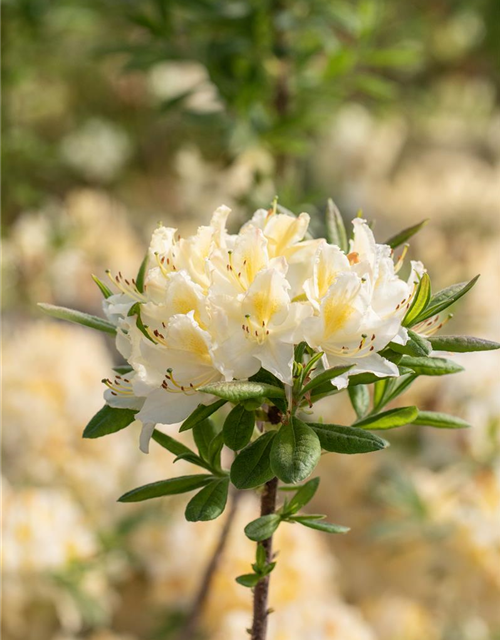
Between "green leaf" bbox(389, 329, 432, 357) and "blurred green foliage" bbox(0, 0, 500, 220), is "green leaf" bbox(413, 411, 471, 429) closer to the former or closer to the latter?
"green leaf" bbox(389, 329, 432, 357)

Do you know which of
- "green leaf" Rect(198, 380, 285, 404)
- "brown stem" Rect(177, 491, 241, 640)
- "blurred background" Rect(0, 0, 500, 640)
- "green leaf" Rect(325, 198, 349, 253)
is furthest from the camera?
"blurred background" Rect(0, 0, 500, 640)

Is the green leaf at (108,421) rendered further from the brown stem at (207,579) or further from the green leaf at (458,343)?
the brown stem at (207,579)

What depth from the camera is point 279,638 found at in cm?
73

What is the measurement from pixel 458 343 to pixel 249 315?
0.10 metres

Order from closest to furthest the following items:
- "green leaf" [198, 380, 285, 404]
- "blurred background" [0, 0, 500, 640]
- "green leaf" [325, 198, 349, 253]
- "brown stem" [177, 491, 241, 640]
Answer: "green leaf" [198, 380, 285, 404] < "green leaf" [325, 198, 349, 253] < "brown stem" [177, 491, 241, 640] < "blurred background" [0, 0, 500, 640]

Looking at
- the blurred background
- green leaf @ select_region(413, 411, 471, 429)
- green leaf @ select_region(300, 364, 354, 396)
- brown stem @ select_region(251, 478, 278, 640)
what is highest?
green leaf @ select_region(300, 364, 354, 396)

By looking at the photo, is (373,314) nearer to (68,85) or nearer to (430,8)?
(68,85)

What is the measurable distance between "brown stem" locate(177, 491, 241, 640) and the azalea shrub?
30 centimetres

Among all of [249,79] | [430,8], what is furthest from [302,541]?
[430,8]

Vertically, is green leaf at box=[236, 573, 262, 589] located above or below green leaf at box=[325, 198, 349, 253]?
below

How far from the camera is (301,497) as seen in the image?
41 centimetres

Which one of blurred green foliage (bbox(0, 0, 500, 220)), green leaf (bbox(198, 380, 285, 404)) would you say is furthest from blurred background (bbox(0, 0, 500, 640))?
green leaf (bbox(198, 380, 285, 404))

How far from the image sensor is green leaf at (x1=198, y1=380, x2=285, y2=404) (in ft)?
1.11

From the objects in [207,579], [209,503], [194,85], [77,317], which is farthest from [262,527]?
[194,85]
